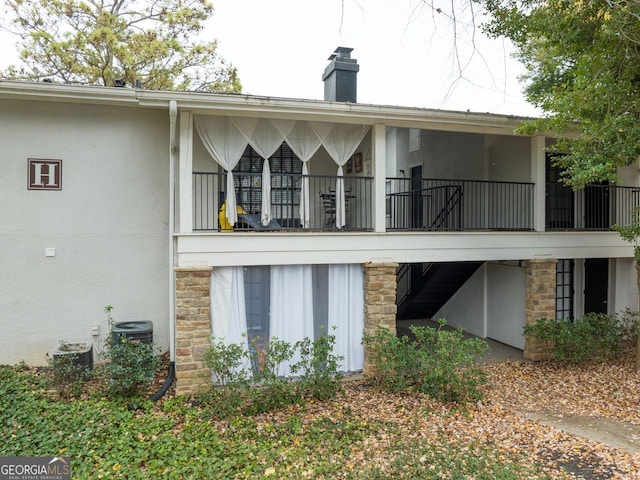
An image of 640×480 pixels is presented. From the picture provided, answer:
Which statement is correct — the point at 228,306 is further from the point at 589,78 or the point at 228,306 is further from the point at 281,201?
the point at 589,78

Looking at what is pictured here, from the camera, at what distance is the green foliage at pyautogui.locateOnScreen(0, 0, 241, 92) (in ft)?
46.3

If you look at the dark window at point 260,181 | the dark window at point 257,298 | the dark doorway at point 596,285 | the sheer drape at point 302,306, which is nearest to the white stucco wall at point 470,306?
the dark doorway at point 596,285

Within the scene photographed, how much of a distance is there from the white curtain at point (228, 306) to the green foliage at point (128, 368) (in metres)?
1.10

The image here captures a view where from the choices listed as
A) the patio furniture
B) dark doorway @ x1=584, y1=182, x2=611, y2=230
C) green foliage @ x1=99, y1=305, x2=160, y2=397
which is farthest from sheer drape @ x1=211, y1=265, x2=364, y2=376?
dark doorway @ x1=584, y1=182, x2=611, y2=230

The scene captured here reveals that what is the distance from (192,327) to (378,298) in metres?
3.24

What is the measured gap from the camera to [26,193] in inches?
294

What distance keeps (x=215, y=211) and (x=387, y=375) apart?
443 cm

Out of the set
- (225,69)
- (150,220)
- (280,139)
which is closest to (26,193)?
(150,220)

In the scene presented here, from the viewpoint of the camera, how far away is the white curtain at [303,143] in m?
7.59

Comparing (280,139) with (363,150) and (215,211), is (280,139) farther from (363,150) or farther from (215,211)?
(363,150)

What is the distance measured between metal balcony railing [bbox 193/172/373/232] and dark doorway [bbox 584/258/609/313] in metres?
5.98

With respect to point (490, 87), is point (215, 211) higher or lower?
lower

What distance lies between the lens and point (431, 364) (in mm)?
7012

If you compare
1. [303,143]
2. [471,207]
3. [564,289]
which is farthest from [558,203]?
[303,143]
